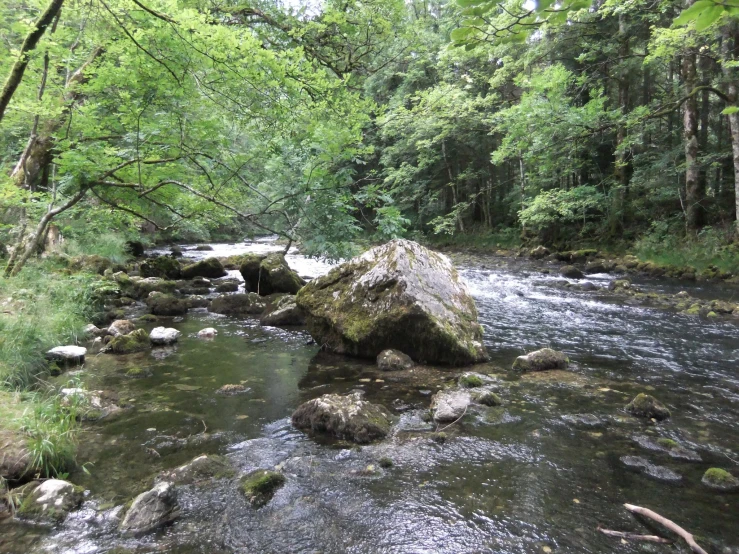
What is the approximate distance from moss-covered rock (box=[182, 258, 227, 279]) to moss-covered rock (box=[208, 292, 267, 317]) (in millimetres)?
5440

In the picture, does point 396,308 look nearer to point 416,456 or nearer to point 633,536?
point 416,456

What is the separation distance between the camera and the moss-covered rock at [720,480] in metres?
3.37

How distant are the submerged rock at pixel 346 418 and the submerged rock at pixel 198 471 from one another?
102cm

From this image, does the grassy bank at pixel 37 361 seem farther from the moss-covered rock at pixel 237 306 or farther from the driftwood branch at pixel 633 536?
the driftwood branch at pixel 633 536

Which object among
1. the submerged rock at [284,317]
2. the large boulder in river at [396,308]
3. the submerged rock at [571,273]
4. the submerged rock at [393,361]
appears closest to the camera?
the submerged rock at [393,361]

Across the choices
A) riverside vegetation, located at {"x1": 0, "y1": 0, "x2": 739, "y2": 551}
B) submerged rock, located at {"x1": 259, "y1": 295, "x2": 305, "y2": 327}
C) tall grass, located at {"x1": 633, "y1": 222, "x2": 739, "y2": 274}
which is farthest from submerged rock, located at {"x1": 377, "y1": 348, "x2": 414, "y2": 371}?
tall grass, located at {"x1": 633, "y1": 222, "x2": 739, "y2": 274}

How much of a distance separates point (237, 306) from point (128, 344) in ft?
11.7

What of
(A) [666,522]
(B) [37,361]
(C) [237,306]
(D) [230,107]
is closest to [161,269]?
(C) [237,306]

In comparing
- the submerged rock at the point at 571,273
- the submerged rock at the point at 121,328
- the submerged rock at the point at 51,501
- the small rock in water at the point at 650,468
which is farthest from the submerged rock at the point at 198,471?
the submerged rock at the point at 571,273

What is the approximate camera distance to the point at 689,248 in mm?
15086

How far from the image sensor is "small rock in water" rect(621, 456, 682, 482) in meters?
3.55

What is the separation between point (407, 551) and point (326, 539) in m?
0.58

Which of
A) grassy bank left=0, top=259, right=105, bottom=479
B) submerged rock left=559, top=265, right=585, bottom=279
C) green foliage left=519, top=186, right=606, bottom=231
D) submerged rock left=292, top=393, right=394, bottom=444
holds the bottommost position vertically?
submerged rock left=559, top=265, right=585, bottom=279

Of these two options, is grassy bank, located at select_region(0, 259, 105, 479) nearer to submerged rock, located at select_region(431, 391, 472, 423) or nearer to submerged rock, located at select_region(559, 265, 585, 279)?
submerged rock, located at select_region(431, 391, 472, 423)
